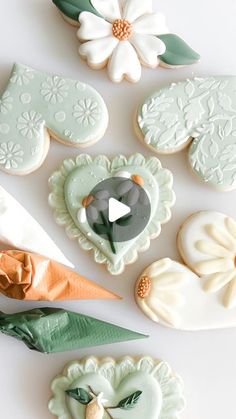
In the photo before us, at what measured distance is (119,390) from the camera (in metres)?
0.87

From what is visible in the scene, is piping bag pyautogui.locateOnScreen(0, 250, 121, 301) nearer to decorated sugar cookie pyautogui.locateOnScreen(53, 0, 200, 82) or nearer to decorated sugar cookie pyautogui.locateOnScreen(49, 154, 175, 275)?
decorated sugar cookie pyautogui.locateOnScreen(49, 154, 175, 275)

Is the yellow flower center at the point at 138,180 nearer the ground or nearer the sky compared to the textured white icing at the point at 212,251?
nearer the sky

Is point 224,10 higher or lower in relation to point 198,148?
higher

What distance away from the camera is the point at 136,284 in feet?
2.92

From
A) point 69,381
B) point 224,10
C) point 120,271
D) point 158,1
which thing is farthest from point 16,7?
point 69,381

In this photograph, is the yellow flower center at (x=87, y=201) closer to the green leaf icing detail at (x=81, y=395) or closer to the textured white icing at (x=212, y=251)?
the textured white icing at (x=212, y=251)

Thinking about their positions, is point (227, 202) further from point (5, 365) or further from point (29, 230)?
point (5, 365)

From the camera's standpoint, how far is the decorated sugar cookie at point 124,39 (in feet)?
3.05

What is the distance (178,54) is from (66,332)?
429 millimetres

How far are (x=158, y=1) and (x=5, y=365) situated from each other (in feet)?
1.92

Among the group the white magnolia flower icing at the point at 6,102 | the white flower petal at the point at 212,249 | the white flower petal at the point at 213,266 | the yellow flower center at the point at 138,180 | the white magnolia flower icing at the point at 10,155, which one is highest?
the white magnolia flower icing at the point at 6,102

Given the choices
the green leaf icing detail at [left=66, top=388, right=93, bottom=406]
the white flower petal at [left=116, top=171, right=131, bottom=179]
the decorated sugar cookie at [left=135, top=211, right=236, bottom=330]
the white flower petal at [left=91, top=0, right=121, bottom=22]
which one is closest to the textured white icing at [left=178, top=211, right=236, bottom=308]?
the decorated sugar cookie at [left=135, top=211, right=236, bottom=330]

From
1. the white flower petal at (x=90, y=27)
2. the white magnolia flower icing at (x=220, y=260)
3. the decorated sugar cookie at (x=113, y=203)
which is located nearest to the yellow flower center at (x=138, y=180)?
the decorated sugar cookie at (x=113, y=203)

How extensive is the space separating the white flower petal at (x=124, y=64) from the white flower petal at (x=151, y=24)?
0.03m
